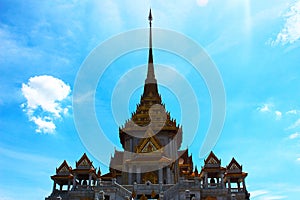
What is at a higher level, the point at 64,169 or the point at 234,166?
the point at 234,166

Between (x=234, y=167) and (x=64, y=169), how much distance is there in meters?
20.6

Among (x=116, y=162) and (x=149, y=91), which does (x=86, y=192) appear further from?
(x=149, y=91)

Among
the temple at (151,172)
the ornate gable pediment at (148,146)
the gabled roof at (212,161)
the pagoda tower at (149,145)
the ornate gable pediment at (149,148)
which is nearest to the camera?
the temple at (151,172)

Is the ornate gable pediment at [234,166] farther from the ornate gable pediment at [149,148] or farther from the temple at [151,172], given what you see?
the ornate gable pediment at [149,148]

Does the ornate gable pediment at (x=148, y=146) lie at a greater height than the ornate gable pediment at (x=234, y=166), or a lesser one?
greater

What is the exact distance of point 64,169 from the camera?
39.4 meters

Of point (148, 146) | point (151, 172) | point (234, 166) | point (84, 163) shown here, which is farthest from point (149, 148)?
point (234, 166)

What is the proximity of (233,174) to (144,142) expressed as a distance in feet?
40.4

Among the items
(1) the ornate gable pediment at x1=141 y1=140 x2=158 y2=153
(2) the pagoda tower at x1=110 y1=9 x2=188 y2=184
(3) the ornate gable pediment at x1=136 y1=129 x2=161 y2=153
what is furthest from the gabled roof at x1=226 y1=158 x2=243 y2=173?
(1) the ornate gable pediment at x1=141 y1=140 x2=158 y2=153

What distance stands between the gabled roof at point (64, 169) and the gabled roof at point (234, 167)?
62.8 feet

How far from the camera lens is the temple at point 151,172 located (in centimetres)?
3281

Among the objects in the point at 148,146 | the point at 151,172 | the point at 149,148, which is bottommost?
the point at 151,172

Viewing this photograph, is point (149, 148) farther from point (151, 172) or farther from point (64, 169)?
point (64, 169)

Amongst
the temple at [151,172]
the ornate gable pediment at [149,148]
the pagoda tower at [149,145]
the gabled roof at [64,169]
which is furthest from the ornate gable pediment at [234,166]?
the gabled roof at [64,169]
